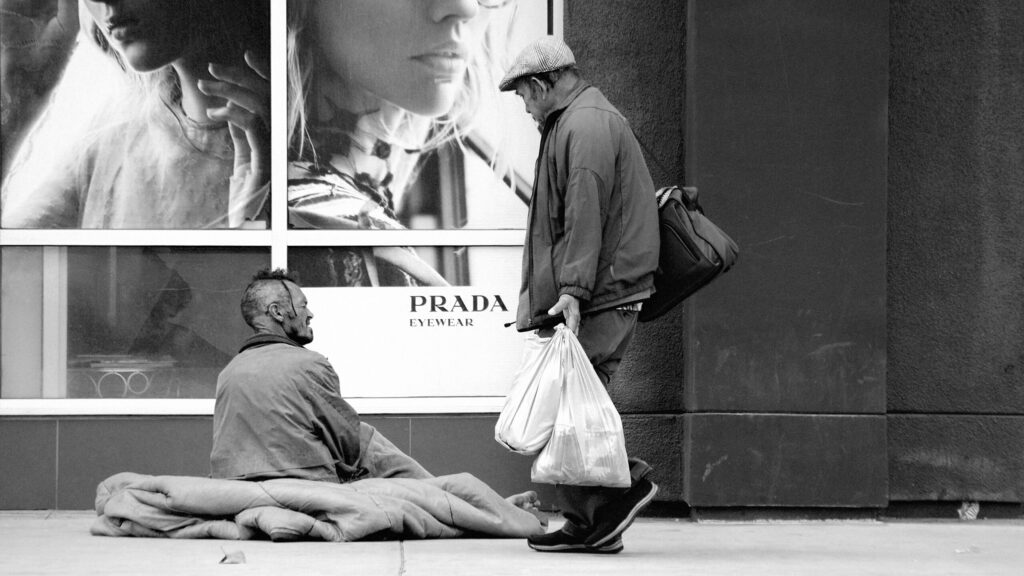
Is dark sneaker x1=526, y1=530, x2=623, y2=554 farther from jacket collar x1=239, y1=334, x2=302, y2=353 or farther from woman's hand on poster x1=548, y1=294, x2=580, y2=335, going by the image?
jacket collar x1=239, y1=334, x2=302, y2=353

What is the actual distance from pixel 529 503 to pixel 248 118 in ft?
7.88

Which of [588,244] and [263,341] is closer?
[588,244]

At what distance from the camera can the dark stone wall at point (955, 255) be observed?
23.5 ft

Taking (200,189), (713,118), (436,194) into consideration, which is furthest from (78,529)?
(713,118)

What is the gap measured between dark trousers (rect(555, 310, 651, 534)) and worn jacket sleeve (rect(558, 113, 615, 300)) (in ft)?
0.59

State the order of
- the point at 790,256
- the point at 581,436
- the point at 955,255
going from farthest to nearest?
the point at 955,255
the point at 790,256
the point at 581,436

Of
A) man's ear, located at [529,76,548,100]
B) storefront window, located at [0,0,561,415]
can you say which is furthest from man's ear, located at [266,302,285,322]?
man's ear, located at [529,76,548,100]

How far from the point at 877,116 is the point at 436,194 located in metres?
2.18

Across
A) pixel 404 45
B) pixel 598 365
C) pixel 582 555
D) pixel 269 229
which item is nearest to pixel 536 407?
pixel 598 365

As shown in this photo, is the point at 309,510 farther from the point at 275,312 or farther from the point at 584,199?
the point at 584,199

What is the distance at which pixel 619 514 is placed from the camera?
5.45 meters

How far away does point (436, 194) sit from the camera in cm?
746

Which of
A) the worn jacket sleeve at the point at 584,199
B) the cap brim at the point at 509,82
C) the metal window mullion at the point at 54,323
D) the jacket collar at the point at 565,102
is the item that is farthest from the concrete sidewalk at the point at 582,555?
the cap brim at the point at 509,82

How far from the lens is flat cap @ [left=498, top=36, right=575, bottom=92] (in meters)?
5.55
